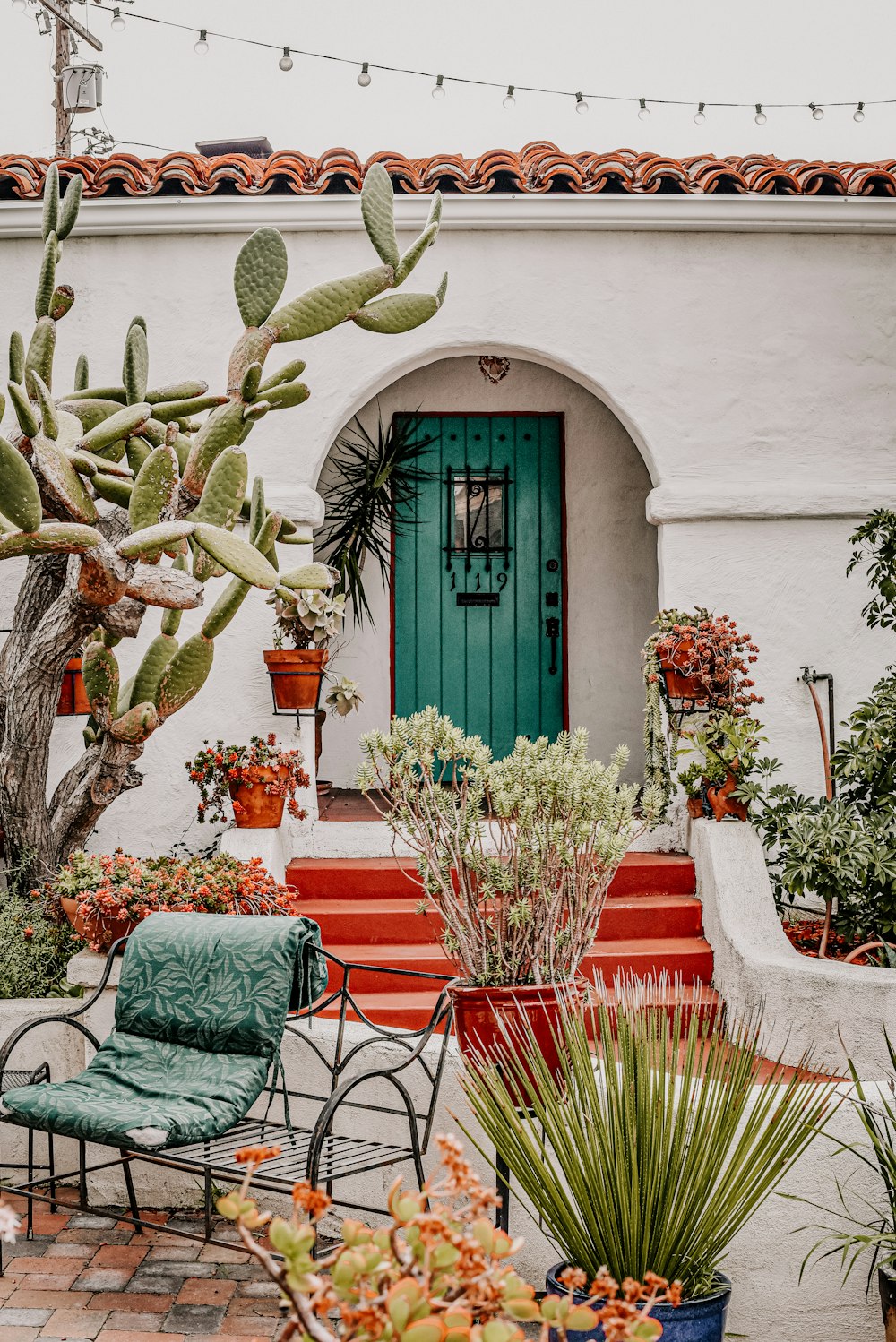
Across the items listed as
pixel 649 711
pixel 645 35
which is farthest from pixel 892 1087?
pixel 645 35

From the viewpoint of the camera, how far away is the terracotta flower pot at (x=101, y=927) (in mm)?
4676

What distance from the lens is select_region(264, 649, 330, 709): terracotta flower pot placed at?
6.40 meters

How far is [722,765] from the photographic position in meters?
5.80

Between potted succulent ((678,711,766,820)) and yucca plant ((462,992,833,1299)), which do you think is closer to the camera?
yucca plant ((462,992,833,1299))

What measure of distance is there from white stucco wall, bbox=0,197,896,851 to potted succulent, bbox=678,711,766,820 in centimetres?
91

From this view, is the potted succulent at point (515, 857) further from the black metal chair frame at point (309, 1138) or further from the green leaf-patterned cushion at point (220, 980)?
the green leaf-patterned cushion at point (220, 980)

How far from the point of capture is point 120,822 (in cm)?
670

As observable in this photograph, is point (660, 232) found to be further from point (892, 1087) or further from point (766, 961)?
point (892, 1087)

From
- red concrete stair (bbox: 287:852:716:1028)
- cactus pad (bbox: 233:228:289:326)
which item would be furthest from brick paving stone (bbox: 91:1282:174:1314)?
cactus pad (bbox: 233:228:289:326)

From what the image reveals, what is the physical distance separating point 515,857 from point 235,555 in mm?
1275

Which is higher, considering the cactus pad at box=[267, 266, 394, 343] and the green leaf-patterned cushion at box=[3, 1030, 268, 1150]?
the cactus pad at box=[267, 266, 394, 343]

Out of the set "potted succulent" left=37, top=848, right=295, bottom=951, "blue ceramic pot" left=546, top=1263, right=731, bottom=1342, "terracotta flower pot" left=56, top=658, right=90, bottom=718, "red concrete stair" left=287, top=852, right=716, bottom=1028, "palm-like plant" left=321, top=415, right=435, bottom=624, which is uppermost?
"palm-like plant" left=321, top=415, right=435, bottom=624

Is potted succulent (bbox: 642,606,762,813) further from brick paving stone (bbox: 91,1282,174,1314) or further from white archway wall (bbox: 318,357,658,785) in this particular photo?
brick paving stone (bbox: 91,1282,174,1314)

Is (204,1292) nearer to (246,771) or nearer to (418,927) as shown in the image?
(418,927)
